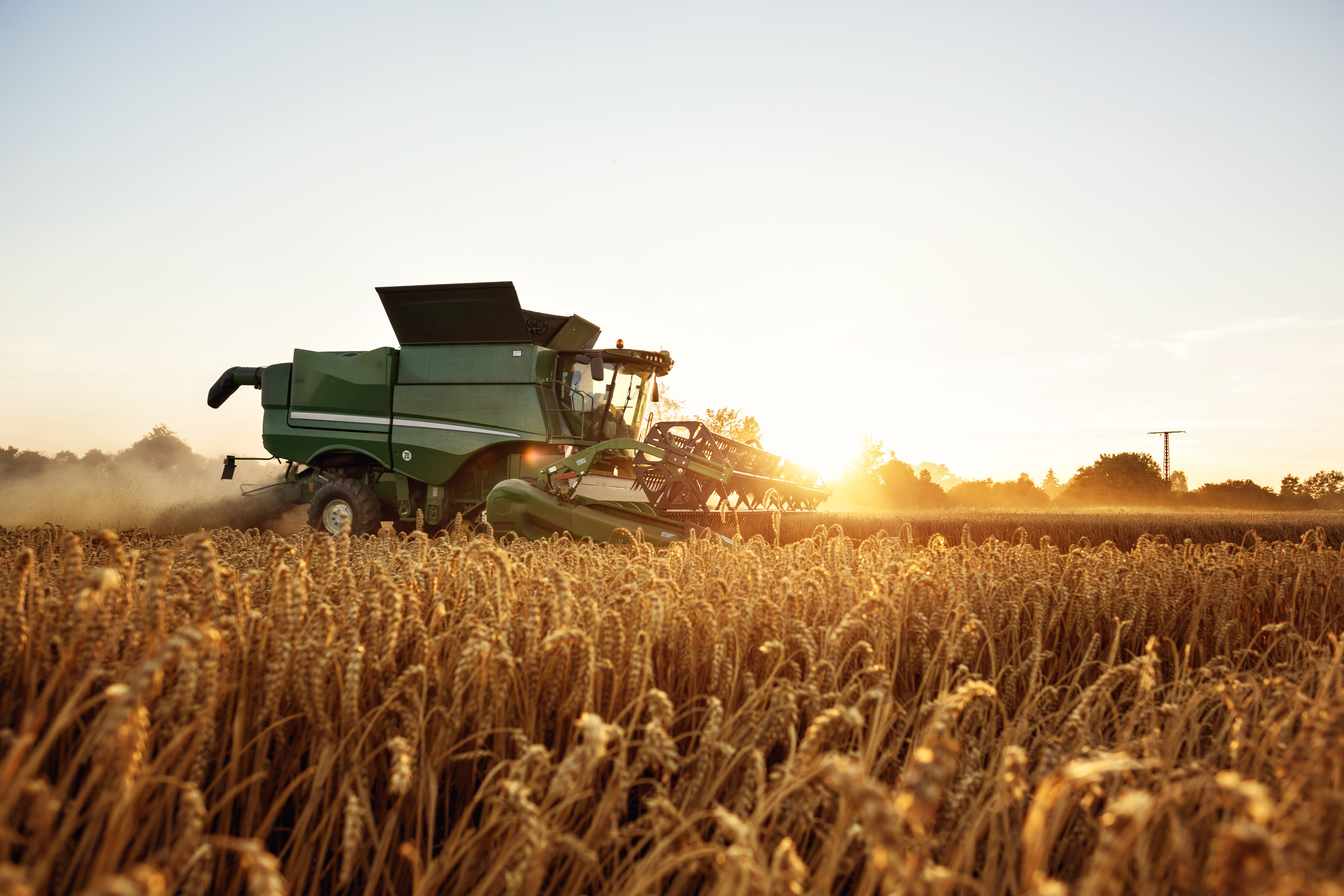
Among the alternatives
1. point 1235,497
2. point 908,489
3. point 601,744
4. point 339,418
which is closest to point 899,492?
point 908,489

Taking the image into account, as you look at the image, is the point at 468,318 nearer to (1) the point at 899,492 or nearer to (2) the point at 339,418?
(2) the point at 339,418

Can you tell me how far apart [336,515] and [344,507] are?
16cm

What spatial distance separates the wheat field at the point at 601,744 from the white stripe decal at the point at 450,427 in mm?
7826

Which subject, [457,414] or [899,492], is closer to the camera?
[457,414]

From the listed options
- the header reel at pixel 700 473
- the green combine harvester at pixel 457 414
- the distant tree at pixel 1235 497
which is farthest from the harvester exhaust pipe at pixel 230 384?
the distant tree at pixel 1235 497

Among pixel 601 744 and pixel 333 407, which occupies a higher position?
pixel 333 407

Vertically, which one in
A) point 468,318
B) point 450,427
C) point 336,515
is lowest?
point 336,515

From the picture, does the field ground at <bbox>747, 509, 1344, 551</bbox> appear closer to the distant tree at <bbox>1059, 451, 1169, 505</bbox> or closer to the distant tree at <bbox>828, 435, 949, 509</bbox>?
the distant tree at <bbox>828, 435, 949, 509</bbox>

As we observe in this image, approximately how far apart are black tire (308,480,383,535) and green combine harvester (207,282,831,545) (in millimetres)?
19

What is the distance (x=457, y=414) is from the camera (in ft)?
35.7

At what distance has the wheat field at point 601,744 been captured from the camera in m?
0.86

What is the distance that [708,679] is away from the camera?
2.11 meters

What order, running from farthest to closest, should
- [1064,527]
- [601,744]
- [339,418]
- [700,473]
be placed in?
[339,418] < [1064,527] < [700,473] < [601,744]

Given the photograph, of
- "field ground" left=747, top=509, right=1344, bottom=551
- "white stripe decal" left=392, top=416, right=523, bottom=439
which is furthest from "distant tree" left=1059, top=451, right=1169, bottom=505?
"white stripe decal" left=392, top=416, right=523, bottom=439
